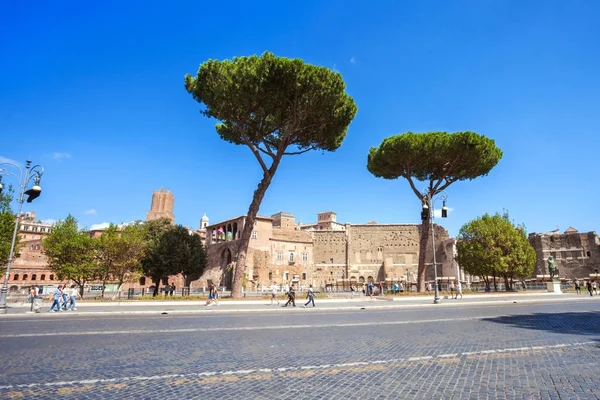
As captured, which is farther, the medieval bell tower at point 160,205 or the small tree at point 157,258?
the medieval bell tower at point 160,205

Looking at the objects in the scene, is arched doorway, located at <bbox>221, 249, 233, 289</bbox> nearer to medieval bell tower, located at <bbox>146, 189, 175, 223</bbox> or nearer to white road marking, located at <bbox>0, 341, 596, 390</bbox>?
medieval bell tower, located at <bbox>146, 189, 175, 223</bbox>

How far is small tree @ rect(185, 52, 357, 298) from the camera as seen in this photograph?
1911 cm

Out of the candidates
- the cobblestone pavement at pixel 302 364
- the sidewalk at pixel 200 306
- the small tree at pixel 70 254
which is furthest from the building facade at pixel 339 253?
the cobblestone pavement at pixel 302 364

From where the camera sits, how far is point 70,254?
27.8 meters

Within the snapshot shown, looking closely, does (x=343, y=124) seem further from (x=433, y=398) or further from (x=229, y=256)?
(x=229, y=256)

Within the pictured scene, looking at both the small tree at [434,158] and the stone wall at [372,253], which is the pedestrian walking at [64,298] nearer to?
the small tree at [434,158]

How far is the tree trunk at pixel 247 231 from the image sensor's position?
19.8 metres

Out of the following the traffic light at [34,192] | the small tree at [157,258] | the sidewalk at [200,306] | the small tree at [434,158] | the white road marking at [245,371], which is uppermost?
the small tree at [434,158]

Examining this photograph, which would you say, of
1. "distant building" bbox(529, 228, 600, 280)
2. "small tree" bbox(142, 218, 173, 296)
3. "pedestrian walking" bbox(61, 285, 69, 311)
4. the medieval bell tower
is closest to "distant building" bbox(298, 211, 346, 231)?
the medieval bell tower

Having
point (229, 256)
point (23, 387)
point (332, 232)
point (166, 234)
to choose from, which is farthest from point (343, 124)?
point (332, 232)

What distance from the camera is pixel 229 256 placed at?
47.8 m

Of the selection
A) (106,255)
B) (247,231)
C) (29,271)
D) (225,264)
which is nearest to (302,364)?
(247,231)

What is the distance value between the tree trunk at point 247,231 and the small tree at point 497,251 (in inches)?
832

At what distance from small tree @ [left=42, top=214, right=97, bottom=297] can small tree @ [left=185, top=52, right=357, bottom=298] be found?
1466 centimetres
